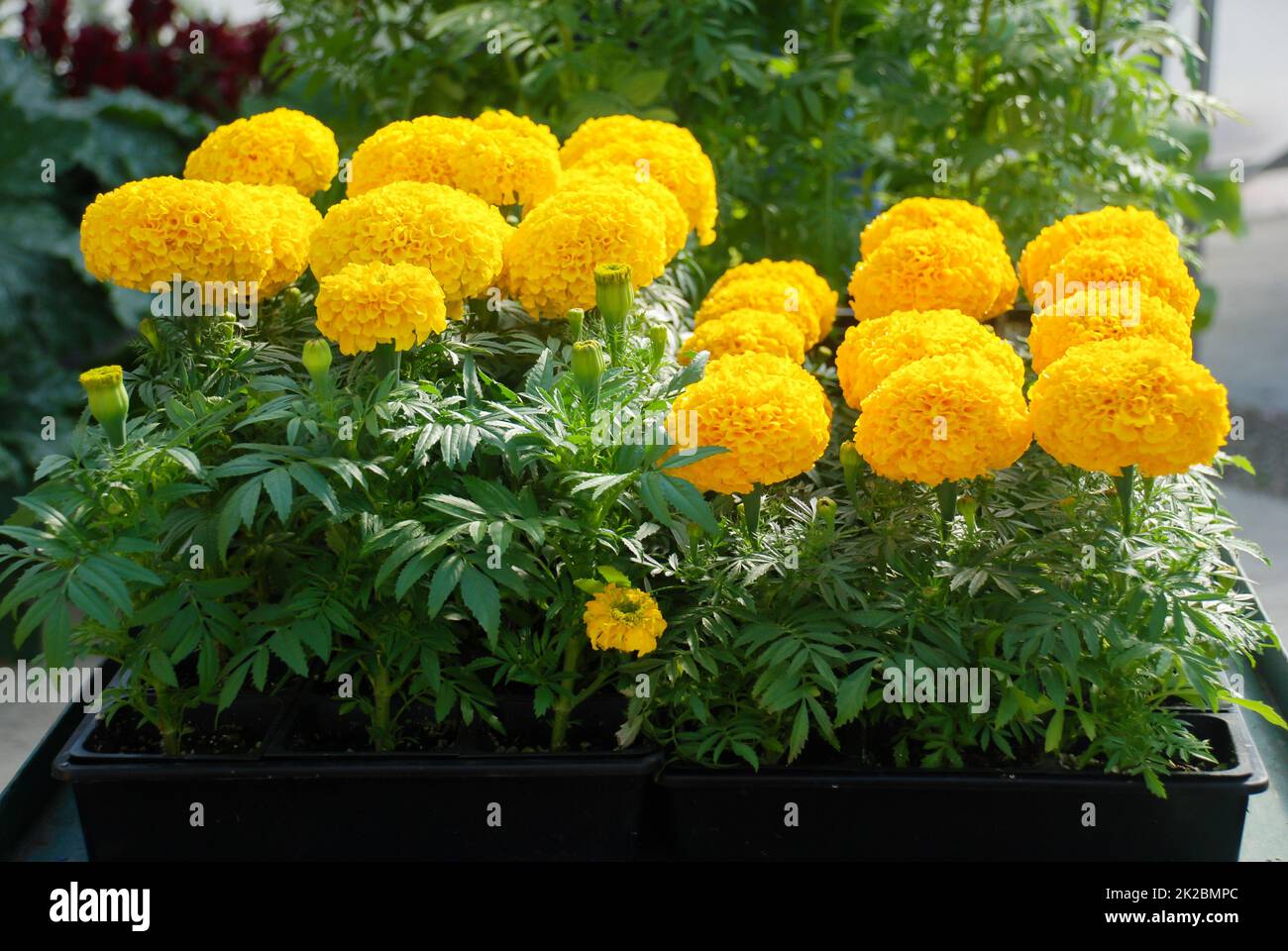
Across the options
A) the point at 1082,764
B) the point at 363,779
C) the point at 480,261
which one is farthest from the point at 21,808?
the point at 1082,764

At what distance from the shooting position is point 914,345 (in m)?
1.69

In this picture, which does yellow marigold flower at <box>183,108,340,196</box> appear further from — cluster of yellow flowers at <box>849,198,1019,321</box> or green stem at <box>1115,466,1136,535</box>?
green stem at <box>1115,466,1136,535</box>

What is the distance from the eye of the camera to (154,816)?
1.60 meters

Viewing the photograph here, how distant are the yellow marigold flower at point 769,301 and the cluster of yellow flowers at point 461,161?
30 centimetres

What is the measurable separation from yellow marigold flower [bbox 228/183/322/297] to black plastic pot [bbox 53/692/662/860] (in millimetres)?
608

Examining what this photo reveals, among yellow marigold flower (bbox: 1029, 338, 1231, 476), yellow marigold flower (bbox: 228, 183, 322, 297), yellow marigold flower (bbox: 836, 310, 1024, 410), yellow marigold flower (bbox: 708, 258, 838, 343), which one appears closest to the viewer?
yellow marigold flower (bbox: 1029, 338, 1231, 476)

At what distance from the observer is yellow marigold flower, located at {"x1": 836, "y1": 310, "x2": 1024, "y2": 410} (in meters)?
1.67

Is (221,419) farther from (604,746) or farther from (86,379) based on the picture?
(604,746)

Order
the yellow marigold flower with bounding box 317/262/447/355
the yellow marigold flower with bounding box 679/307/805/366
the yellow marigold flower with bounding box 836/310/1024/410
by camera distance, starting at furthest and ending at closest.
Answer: the yellow marigold flower with bounding box 679/307/805/366
the yellow marigold flower with bounding box 836/310/1024/410
the yellow marigold flower with bounding box 317/262/447/355

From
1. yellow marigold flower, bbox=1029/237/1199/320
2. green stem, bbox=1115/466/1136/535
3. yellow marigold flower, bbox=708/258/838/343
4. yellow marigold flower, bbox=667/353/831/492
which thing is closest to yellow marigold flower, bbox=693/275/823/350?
yellow marigold flower, bbox=708/258/838/343

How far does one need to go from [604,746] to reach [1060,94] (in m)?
2.13

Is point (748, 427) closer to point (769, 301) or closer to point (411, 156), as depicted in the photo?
point (769, 301)

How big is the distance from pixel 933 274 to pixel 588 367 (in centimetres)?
61

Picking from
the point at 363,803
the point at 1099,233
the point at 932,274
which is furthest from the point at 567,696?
the point at 1099,233
